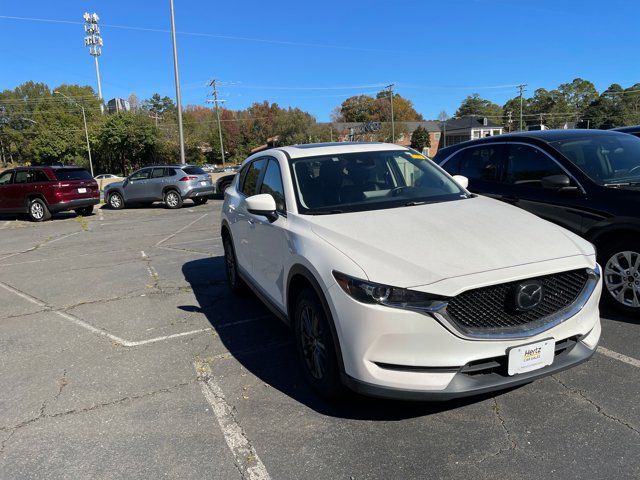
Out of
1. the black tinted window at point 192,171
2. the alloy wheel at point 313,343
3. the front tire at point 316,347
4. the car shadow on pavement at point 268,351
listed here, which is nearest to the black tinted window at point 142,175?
the black tinted window at point 192,171

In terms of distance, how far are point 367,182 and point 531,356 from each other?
6.38 feet

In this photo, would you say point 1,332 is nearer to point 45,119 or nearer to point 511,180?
point 511,180

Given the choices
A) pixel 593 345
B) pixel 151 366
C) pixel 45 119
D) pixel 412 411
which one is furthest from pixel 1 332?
pixel 45 119

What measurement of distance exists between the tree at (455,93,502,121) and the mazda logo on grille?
127293 millimetres

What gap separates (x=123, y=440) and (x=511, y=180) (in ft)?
15.4

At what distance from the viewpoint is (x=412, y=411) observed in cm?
312

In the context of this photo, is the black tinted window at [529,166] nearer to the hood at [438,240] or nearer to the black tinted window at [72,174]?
the hood at [438,240]

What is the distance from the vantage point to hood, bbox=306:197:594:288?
2678 mm

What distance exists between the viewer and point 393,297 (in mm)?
2600

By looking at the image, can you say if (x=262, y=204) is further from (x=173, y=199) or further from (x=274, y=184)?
(x=173, y=199)

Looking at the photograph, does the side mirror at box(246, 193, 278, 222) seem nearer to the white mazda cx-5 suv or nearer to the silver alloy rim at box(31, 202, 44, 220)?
the white mazda cx-5 suv

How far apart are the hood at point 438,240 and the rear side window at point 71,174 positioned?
14.7 meters

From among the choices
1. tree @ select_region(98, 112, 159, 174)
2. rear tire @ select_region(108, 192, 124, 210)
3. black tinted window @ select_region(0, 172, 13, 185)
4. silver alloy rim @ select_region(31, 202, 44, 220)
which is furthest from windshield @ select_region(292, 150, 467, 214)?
tree @ select_region(98, 112, 159, 174)

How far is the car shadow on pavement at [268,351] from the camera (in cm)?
315
